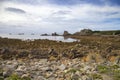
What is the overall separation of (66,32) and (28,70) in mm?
82496

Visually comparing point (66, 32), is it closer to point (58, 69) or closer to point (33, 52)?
point (33, 52)

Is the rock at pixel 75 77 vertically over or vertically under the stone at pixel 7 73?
under

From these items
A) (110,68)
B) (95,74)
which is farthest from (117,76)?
(110,68)

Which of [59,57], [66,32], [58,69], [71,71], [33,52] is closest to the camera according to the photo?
[71,71]

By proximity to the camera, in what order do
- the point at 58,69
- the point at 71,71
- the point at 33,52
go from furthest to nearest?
the point at 33,52 → the point at 58,69 → the point at 71,71

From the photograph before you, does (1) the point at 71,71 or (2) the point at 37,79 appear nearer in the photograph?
(2) the point at 37,79

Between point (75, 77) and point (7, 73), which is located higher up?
point (7, 73)

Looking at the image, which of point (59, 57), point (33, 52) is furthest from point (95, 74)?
point (33, 52)

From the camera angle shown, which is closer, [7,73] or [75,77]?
[75,77]

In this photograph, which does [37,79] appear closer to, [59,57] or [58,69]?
[58,69]

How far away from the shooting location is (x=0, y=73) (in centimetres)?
1021

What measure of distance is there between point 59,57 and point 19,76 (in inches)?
262

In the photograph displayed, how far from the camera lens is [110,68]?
482 inches

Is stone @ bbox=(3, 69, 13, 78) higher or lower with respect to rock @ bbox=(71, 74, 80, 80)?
higher
